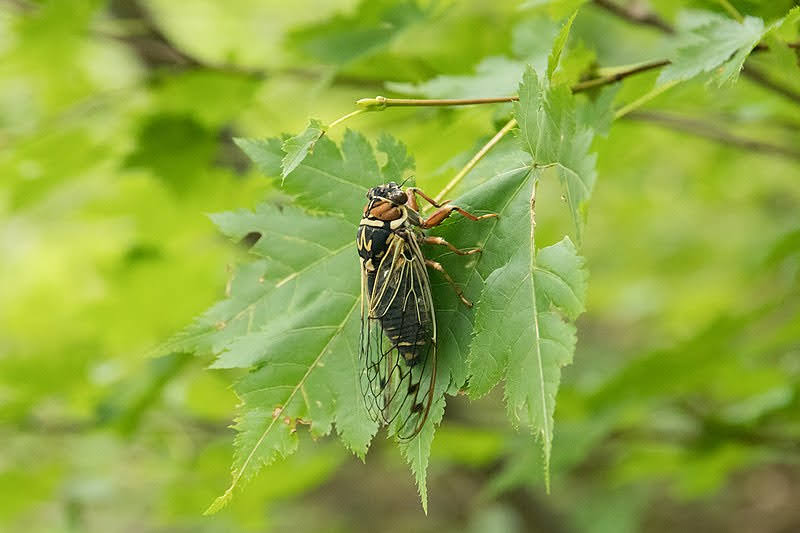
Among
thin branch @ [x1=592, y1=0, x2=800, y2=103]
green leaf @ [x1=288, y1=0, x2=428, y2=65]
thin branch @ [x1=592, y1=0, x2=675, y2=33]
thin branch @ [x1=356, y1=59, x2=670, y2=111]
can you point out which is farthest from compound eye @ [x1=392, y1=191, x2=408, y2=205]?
thin branch @ [x1=592, y1=0, x2=675, y2=33]

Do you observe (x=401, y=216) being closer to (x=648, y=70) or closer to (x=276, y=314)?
(x=276, y=314)

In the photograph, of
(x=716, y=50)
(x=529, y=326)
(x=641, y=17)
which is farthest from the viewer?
(x=641, y=17)

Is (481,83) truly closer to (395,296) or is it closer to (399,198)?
(399,198)

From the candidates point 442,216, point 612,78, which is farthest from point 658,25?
point 442,216

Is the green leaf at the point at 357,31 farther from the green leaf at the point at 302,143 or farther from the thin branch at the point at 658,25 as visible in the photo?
the green leaf at the point at 302,143

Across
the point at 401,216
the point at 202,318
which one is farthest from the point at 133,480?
the point at 401,216

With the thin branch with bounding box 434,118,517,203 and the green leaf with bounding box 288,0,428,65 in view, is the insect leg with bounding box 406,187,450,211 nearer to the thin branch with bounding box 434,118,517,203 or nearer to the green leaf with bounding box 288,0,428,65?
the thin branch with bounding box 434,118,517,203
